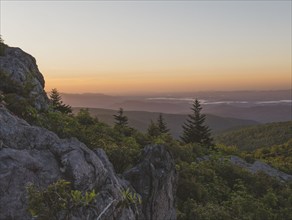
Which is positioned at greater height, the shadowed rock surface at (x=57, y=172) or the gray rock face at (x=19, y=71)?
the gray rock face at (x=19, y=71)

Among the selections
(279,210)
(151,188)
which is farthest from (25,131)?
(279,210)

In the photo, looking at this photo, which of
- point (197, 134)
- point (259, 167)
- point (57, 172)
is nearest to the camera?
point (57, 172)

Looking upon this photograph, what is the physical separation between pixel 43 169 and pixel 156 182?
5.41m

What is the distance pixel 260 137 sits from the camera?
389ft

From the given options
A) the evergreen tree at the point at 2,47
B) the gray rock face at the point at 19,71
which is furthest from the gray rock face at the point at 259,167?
the evergreen tree at the point at 2,47

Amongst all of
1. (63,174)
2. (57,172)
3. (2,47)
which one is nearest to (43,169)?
(57,172)

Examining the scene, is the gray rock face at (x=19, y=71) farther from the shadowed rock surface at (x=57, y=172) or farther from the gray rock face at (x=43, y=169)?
the gray rock face at (x=43, y=169)

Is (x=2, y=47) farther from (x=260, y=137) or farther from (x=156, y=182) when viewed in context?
(x=260, y=137)

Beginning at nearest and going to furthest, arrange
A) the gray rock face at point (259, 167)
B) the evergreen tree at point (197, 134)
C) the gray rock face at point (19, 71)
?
the gray rock face at point (19, 71) < the gray rock face at point (259, 167) < the evergreen tree at point (197, 134)

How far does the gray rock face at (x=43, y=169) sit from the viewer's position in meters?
9.38

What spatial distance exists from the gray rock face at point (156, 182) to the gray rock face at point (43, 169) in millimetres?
1394

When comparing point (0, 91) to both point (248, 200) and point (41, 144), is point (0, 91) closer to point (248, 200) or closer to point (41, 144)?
point (41, 144)

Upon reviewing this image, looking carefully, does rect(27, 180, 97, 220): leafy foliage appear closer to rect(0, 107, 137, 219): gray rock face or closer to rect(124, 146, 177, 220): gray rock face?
rect(0, 107, 137, 219): gray rock face

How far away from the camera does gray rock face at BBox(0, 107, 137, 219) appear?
9.38 m
